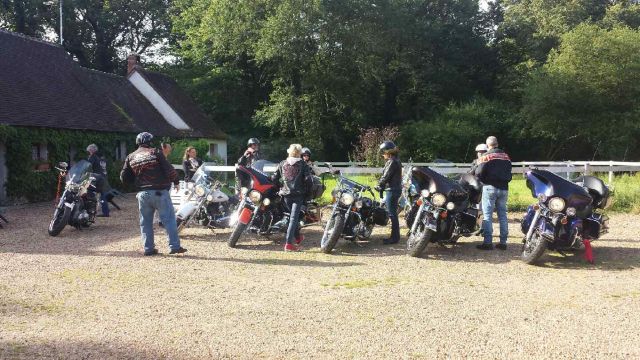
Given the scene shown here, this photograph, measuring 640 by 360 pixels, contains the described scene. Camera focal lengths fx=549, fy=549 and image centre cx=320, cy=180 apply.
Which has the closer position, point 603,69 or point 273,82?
point 603,69

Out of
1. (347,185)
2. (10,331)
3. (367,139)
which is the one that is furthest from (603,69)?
(10,331)

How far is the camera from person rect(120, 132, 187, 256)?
8.04 meters

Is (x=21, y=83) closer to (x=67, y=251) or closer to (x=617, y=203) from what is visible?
(x=67, y=251)

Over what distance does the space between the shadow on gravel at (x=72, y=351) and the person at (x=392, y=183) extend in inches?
212

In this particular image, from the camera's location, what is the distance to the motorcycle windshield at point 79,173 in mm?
10344

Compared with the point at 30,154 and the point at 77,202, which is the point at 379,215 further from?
the point at 30,154

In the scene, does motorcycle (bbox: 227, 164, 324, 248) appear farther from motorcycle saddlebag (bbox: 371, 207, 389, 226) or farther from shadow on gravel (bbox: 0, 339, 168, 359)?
shadow on gravel (bbox: 0, 339, 168, 359)

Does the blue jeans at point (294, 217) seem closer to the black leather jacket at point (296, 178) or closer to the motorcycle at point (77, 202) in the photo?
the black leather jacket at point (296, 178)

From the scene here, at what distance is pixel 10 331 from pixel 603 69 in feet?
114

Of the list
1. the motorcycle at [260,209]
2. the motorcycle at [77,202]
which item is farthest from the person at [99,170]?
the motorcycle at [260,209]

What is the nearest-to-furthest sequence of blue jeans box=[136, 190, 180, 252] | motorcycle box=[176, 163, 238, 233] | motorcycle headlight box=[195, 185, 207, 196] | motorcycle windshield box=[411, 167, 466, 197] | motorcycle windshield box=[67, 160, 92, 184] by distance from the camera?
motorcycle windshield box=[411, 167, 466, 197], blue jeans box=[136, 190, 180, 252], motorcycle box=[176, 163, 238, 233], motorcycle headlight box=[195, 185, 207, 196], motorcycle windshield box=[67, 160, 92, 184]

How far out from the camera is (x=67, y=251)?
858 cm

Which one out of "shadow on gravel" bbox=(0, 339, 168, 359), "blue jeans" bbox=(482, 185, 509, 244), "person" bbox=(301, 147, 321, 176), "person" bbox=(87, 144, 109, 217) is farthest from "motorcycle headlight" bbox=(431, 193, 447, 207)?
"person" bbox=(87, 144, 109, 217)

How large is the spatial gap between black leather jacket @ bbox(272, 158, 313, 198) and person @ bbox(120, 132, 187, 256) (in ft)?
5.45
